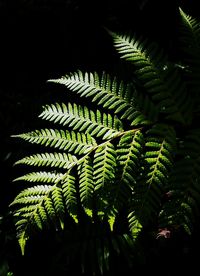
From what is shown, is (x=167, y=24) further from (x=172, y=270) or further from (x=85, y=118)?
(x=172, y=270)

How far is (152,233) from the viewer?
7.96 ft

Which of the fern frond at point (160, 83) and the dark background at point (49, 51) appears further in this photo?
the dark background at point (49, 51)

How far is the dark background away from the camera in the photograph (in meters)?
2.89

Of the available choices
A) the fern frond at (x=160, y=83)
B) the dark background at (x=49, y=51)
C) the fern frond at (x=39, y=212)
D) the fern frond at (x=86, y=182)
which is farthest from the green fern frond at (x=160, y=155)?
the dark background at (x=49, y=51)

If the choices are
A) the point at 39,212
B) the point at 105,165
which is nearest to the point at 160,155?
the point at 105,165

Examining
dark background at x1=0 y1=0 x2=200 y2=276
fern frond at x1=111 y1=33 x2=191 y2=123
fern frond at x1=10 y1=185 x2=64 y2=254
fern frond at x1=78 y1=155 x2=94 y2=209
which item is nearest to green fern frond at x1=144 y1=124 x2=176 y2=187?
fern frond at x1=111 y1=33 x2=191 y2=123

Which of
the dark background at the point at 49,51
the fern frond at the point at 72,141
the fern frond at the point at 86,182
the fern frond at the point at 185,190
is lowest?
the fern frond at the point at 185,190

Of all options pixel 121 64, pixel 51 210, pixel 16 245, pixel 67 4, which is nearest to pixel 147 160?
pixel 51 210

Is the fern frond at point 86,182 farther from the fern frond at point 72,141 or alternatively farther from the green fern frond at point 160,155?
the green fern frond at point 160,155

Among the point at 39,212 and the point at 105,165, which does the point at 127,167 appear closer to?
the point at 105,165

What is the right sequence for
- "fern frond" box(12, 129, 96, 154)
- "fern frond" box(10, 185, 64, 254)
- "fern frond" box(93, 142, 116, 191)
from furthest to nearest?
"fern frond" box(12, 129, 96, 154) → "fern frond" box(10, 185, 64, 254) → "fern frond" box(93, 142, 116, 191)

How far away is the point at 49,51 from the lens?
3.76 meters

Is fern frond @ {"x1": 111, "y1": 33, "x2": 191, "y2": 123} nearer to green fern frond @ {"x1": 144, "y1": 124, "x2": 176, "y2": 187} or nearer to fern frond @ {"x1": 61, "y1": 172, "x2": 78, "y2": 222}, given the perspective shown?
green fern frond @ {"x1": 144, "y1": 124, "x2": 176, "y2": 187}

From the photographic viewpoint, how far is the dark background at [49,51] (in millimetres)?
2887
